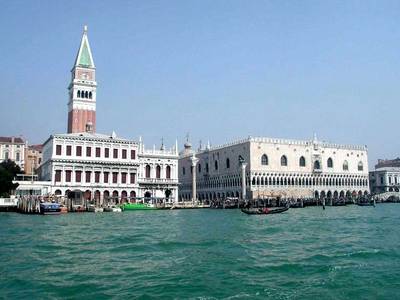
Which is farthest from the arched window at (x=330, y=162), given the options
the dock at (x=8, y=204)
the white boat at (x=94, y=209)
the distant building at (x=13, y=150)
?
the dock at (x=8, y=204)

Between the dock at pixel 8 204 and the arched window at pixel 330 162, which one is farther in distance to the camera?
the arched window at pixel 330 162

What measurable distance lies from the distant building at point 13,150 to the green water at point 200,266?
1982 inches

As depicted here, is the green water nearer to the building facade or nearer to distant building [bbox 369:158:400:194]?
the building facade

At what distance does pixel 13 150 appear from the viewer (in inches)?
2603

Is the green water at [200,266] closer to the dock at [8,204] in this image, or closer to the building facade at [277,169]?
the dock at [8,204]

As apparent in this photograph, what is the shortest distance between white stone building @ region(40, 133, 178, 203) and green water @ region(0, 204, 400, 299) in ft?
92.2

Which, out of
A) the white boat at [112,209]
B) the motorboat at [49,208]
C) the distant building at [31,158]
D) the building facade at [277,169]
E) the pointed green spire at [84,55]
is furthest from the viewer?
the distant building at [31,158]

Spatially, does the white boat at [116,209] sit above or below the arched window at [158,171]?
below

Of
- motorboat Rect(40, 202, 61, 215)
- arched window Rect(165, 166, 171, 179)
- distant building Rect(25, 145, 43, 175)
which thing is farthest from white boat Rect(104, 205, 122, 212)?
distant building Rect(25, 145, 43, 175)

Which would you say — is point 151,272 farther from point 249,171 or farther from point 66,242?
point 249,171

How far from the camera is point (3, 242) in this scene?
1698cm

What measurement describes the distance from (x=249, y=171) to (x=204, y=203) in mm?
9608

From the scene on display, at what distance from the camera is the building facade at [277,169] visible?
2499 inches

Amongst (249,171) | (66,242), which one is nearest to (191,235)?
(66,242)
